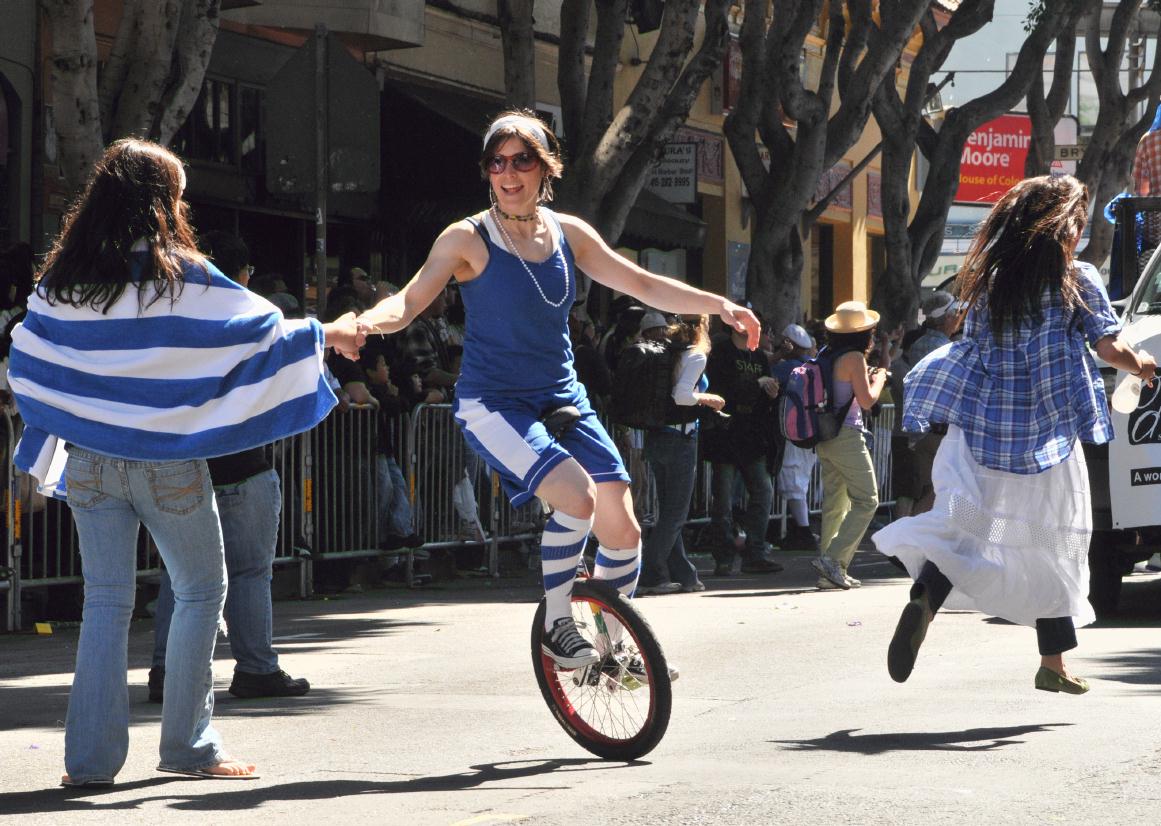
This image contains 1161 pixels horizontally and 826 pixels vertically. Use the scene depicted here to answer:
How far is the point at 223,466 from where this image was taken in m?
8.11

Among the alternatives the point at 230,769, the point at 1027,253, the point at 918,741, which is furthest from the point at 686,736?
the point at 1027,253

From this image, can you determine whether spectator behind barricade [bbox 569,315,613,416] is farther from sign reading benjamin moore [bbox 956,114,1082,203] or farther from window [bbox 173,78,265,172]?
sign reading benjamin moore [bbox 956,114,1082,203]

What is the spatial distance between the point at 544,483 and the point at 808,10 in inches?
549

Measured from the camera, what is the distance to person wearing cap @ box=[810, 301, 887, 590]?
13.6m

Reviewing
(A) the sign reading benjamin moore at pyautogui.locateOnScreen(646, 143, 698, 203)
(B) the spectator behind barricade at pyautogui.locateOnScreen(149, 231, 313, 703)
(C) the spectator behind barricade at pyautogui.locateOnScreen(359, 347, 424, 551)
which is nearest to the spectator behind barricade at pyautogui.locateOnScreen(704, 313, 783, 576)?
(C) the spectator behind barricade at pyautogui.locateOnScreen(359, 347, 424, 551)

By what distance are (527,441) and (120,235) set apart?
54.5 inches

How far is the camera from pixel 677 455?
13516mm

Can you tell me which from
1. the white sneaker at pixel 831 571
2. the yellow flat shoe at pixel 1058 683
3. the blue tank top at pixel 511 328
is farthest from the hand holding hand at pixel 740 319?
the white sneaker at pixel 831 571

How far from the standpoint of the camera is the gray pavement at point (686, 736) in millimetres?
5992

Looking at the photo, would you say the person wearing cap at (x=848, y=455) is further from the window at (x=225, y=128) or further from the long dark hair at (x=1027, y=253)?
the window at (x=225, y=128)

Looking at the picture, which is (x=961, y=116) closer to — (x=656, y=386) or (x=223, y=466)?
(x=656, y=386)

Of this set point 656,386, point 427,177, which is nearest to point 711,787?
point 656,386

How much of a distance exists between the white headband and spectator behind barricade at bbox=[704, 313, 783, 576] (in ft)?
27.4

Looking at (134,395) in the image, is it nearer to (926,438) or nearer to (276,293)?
(276,293)
